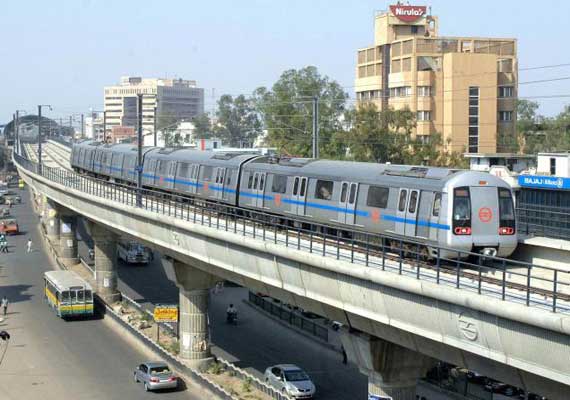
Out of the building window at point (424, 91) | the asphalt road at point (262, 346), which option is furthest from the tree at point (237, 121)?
the asphalt road at point (262, 346)

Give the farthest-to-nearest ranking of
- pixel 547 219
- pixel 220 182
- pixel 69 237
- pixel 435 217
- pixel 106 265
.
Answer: pixel 69 237, pixel 106 265, pixel 547 219, pixel 220 182, pixel 435 217

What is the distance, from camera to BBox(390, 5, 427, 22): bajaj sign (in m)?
94.9

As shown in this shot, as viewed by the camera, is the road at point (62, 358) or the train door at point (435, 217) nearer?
the train door at point (435, 217)

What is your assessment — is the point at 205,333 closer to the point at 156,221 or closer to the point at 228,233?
the point at 156,221

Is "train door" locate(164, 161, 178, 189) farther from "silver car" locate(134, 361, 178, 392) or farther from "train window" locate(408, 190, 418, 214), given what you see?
"train window" locate(408, 190, 418, 214)

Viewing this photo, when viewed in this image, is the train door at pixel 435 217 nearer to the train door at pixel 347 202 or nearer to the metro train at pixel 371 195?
the metro train at pixel 371 195

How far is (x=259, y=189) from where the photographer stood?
117 feet

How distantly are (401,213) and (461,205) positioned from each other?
2532 mm

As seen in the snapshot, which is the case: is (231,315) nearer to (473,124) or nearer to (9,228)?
(473,124)

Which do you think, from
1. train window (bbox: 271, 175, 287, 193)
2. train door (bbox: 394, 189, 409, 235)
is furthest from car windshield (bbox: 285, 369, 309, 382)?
train door (bbox: 394, 189, 409, 235)

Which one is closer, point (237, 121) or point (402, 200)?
point (402, 200)

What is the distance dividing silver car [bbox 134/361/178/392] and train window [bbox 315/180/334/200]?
10.2 meters

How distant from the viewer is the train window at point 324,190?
30453 millimetres

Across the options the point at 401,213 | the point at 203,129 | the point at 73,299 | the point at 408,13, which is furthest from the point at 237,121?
the point at 401,213
